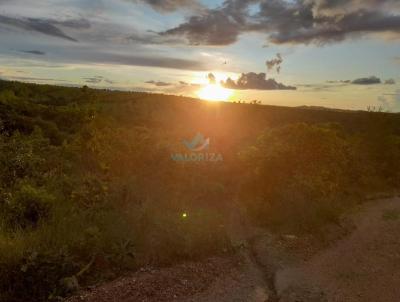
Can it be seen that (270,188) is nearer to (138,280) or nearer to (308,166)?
(308,166)

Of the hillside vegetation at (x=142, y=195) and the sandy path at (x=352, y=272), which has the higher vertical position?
the hillside vegetation at (x=142, y=195)

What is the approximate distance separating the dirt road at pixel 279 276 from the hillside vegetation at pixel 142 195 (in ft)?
1.63

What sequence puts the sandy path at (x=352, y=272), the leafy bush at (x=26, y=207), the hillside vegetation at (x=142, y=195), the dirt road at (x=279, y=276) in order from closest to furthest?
the dirt road at (x=279, y=276) < the hillside vegetation at (x=142, y=195) < the sandy path at (x=352, y=272) < the leafy bush at (x=26, y=207)

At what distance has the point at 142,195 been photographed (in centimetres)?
1048

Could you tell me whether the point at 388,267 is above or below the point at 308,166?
below

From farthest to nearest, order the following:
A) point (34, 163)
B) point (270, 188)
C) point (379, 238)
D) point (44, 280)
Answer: point (270, 188) < point (34, 163) < point (379, 238) < point (44, 280)

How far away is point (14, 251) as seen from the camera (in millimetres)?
6691

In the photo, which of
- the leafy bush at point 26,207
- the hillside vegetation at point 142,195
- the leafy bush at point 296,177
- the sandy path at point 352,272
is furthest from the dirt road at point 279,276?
the leafy bush at point 26,207

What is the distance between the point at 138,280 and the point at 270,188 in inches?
259

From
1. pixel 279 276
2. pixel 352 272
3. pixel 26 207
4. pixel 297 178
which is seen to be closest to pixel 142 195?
pixel 26 207

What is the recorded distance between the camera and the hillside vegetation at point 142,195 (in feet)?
23.1

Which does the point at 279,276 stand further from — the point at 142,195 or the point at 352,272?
the point at 142,195

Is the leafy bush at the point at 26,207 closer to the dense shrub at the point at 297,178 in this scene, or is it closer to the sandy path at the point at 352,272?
the sandy path at the point at 352,272

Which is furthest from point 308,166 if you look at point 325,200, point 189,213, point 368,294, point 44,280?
point 44,280
